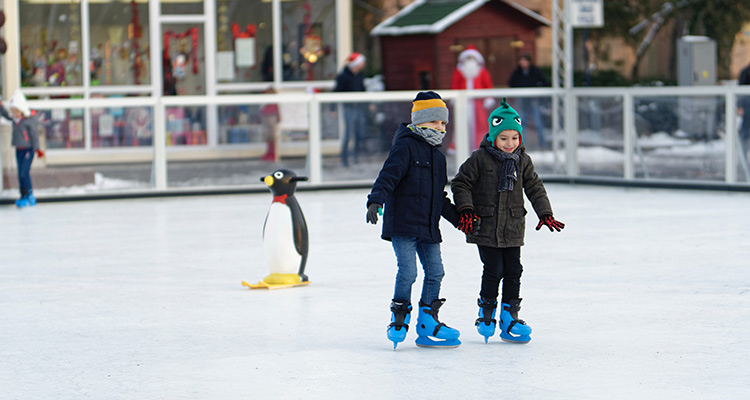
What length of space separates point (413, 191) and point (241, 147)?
31.9 feet

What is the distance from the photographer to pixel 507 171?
20.2ft

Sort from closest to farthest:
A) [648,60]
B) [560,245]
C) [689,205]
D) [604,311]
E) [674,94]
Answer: [604,311], [560,245], [689,205], [674,94], [648,60]

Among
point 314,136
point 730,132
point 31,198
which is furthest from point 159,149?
point 730,132

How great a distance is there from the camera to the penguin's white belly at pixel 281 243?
27.3 feet

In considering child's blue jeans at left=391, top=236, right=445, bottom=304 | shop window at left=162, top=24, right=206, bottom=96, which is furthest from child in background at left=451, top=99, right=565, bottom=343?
shop window at left=162, top=24, right=206, bottom=96

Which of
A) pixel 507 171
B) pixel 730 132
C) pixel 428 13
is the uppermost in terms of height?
pixel 428 13

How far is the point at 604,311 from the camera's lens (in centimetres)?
721

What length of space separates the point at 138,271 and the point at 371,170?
7.39 metres

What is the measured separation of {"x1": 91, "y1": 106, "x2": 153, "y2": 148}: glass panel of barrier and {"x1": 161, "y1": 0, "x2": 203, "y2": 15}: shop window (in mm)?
5155

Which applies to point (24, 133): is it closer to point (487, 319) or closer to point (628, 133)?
point (628, 133)

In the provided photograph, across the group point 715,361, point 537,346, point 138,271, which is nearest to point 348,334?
point 537,346

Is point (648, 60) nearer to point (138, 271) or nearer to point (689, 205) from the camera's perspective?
point (689, 205)

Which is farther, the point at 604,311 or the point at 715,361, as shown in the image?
the point at 604,311

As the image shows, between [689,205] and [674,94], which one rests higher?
[674,94]
